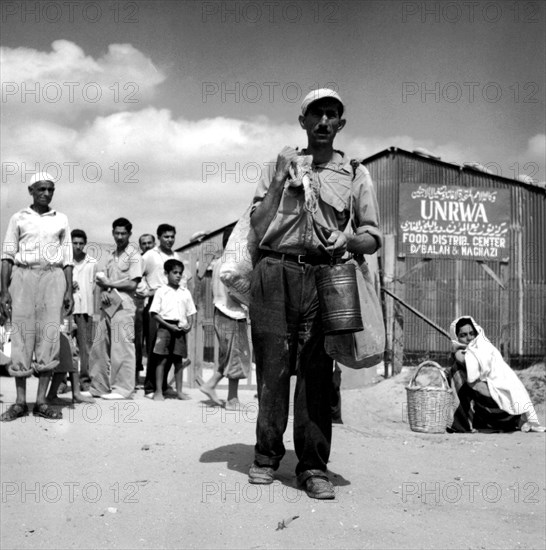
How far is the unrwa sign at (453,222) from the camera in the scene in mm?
15734

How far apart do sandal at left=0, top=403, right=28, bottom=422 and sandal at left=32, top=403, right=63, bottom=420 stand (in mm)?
85

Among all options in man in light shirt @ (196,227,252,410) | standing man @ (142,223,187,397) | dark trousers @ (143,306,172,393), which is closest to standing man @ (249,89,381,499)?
man in light shirt @ (196,227,252,410)

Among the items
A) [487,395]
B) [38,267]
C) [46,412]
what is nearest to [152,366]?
[46,412]

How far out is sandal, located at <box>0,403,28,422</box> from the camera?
5.66m

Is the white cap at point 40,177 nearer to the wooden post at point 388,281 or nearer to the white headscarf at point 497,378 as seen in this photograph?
the white headscarf at point 497,378

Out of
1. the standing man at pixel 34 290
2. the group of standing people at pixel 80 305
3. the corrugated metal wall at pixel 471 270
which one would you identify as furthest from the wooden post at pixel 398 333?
the standing man at pixel 34 290

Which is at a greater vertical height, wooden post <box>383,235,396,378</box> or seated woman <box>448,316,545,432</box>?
wooden post <box>383,235,396,378</box>

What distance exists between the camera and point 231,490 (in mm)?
3939

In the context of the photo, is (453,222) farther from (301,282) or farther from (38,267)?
(301,282)

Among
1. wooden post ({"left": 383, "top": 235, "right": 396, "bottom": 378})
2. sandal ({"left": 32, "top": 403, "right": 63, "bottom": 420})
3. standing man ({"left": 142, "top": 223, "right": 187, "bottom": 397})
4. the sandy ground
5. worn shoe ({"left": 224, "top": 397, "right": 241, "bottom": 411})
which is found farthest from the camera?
wooden post ({"left": 383, "top": 235, "right": 396, "bottom": 378})

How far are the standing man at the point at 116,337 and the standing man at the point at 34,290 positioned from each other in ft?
4.44

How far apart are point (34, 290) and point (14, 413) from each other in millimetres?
1013

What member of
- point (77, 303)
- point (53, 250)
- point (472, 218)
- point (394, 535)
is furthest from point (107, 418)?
point (472, 218)

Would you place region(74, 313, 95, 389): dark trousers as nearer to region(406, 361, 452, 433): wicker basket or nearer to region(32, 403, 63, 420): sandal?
region(32, 403, 63, 420): sandal
